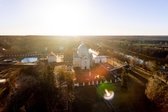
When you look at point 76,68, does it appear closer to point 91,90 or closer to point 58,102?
point 91,90

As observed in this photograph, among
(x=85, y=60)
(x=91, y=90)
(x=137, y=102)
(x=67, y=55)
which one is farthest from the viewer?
(x=67, y=55)

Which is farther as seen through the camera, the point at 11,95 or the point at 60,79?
the point at 60,79

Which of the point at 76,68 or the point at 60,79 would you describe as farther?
the point at 76,68

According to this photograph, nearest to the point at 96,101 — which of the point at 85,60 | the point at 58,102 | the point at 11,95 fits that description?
the point at 58,102

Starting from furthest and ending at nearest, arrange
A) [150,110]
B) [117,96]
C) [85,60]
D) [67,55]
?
[67,55] → [85,60] → [117,96] → [150,110]

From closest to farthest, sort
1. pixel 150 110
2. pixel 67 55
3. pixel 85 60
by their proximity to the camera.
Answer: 1. pixel 150 110
2. pixel 85 60
3. pixel 67 55

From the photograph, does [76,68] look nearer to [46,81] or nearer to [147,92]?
[46,81]

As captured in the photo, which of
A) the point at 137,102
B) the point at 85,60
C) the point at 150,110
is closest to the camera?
the point at 150,110

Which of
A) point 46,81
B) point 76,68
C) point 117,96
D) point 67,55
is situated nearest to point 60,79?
point 46,81
